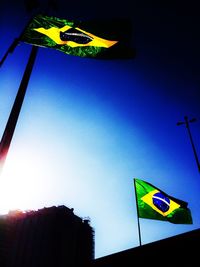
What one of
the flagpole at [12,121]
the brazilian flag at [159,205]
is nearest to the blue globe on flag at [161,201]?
the brazilian flag at [159,205]

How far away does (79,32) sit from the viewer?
803cm

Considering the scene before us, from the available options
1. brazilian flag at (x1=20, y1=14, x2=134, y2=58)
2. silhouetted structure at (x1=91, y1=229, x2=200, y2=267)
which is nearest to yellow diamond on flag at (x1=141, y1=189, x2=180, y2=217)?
brazilian flag at (x1=20, y1=14, x2=134, y2=58)

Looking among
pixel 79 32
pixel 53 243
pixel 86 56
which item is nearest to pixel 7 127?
pixel 86 56

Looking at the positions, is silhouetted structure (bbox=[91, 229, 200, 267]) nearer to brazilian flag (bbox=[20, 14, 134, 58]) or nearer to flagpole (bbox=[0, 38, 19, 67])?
flagpole (bbox=[0, 38, 19, 67])

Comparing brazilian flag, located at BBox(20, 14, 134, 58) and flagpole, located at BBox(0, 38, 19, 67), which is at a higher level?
brazilian flag, located at BBox(20, 14, 134, 58)

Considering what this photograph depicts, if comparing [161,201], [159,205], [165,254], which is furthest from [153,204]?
[165,254]

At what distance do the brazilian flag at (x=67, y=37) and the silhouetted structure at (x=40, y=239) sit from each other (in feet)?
227

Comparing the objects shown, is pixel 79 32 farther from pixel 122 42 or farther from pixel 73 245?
pixel 73 245

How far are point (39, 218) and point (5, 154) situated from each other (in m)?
74.3

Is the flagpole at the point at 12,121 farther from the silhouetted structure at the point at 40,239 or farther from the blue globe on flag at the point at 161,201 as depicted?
the silhouetted structure at the point at 40,239

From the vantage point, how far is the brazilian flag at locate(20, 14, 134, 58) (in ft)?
23.3

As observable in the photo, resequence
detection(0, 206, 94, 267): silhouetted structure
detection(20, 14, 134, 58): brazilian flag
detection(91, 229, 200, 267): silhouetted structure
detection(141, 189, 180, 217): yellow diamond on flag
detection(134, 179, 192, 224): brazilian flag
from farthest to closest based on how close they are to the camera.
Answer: detection(0, 206, 94, 267): silhouetted structure, detection(141, 189, 180, 217): yellow diamond on flag, detection(134, 179, 192, 224): brazilian flag, detection(20, 14, 134, 58): brazilian flag, detection(91, 229, 200, 267): silhouetted structure

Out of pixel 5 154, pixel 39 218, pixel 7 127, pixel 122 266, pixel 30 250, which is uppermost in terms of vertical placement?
pixel 39 218

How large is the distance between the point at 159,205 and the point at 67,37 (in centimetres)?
1180
